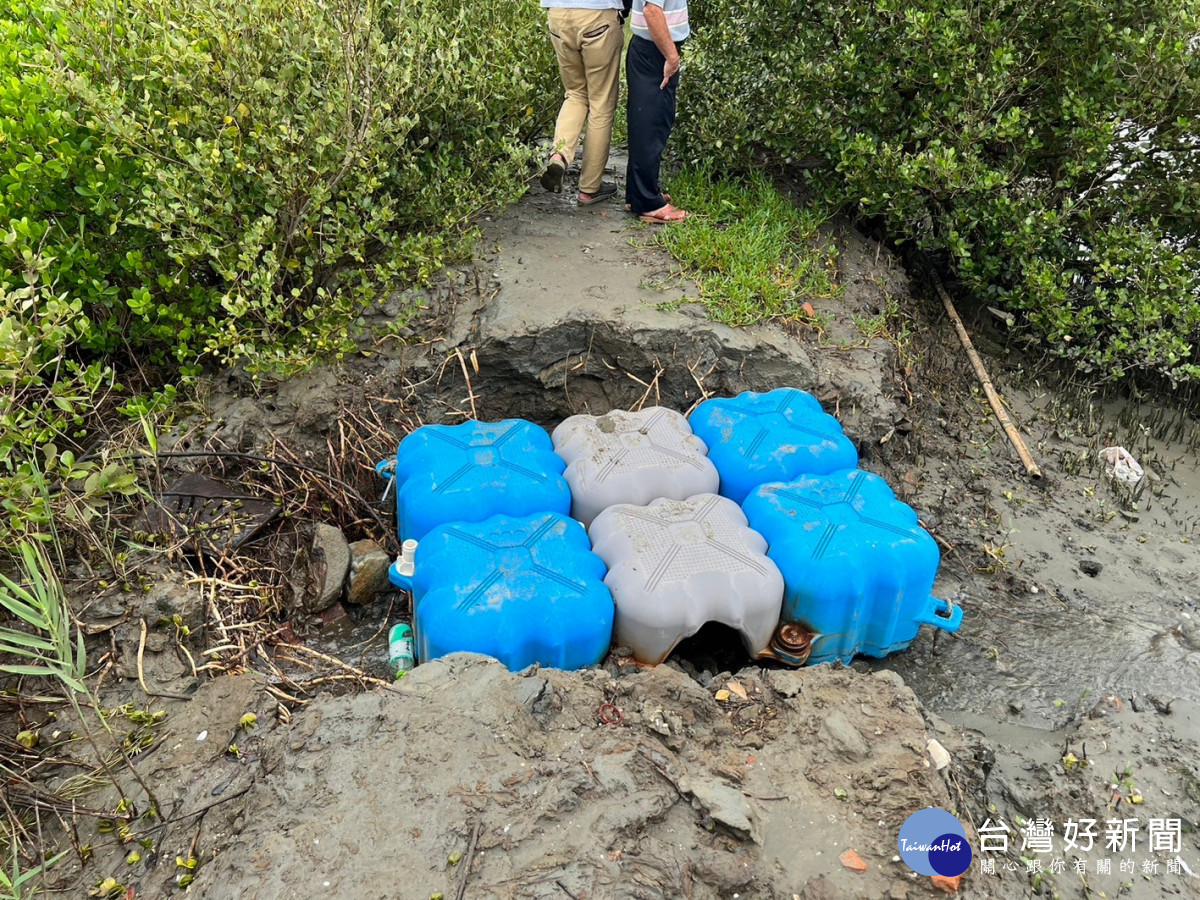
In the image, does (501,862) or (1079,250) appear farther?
(1079,250)

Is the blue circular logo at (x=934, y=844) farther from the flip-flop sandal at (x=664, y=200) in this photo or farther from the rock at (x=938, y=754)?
the flip-flop sandal at (x=664, y=200)

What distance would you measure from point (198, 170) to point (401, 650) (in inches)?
77.7

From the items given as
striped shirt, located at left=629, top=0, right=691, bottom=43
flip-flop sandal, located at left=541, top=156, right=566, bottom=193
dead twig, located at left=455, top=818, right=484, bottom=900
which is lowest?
dead twig, located at left=455, top=818, right=484, bottom=900

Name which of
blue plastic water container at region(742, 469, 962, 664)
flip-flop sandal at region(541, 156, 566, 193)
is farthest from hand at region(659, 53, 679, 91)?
blue plastic water container at region(742, 469, 962, 664)

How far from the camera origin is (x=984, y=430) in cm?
447

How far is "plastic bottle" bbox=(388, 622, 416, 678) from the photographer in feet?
9.45

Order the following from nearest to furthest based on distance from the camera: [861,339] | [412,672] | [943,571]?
[412,672] → [943,571] → [861,339]

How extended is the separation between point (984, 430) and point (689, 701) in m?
2.78

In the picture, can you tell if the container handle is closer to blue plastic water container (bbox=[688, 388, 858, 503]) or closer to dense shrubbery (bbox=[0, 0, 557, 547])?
blue plastic water container (bbox=[688, 388, 858, 503])

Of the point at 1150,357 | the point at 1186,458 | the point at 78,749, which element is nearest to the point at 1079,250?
the point at 1150,357

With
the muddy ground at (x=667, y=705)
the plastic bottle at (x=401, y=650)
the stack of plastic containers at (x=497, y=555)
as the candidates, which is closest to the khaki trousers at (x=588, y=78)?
the muddy ground at (x=667, y=705)

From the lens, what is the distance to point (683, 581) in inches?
110

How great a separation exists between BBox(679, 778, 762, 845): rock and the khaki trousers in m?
3.62

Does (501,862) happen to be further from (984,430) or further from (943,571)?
(984,430)
